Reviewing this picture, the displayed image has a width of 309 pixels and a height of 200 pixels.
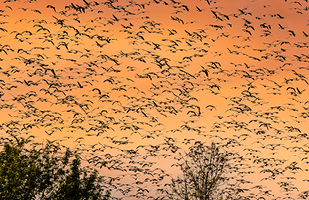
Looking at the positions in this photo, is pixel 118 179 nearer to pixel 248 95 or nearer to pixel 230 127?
pixel 230 127

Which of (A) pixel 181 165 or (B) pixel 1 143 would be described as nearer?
(A) pixel 181 165

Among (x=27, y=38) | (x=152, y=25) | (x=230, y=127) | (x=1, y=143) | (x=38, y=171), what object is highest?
(x=152, y=25)

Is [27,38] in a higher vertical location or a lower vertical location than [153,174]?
higher

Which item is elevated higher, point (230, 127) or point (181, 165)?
point (230, 127)

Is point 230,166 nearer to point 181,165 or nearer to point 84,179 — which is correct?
point 181,165

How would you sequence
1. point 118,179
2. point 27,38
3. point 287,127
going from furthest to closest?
1. point 118,179
2. point 287,127
3. point 27,38

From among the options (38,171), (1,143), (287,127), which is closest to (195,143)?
(287,127)

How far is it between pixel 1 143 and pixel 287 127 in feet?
97.5

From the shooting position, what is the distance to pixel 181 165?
37719 millimetres

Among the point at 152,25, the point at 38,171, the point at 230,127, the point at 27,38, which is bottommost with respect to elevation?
the point at 38,171

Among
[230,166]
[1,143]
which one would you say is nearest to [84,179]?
[1,143]

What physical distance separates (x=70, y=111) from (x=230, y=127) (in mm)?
15593

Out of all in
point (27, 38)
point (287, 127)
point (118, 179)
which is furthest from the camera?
point (118, 179)

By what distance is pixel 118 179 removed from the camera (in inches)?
1810
